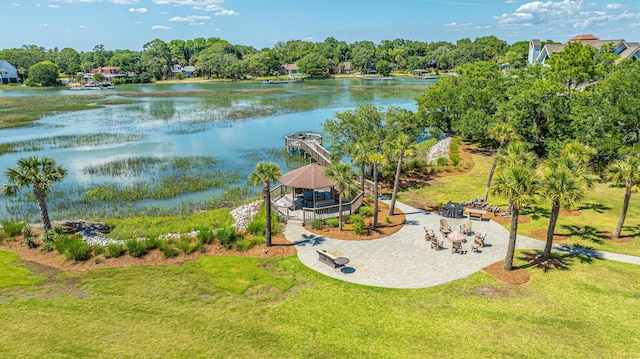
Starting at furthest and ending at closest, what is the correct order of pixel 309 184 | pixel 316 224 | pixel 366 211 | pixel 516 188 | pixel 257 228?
pixel 366 211 → pixel 309 184 → pixel 316 224 → pixel 257 228 → pixel 516 188

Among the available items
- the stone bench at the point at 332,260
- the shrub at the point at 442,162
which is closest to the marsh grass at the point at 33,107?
the stone bench at the point at 332,260

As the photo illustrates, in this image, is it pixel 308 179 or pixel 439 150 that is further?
pixel 439 150

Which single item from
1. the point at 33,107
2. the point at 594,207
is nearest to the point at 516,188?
the point at 594,207

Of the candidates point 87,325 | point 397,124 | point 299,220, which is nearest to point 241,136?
point 397,124

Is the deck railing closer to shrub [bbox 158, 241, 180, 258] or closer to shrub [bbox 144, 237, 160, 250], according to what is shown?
shrub [bbox 158, 241, 180, 258]

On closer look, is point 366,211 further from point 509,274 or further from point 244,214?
point 509,274

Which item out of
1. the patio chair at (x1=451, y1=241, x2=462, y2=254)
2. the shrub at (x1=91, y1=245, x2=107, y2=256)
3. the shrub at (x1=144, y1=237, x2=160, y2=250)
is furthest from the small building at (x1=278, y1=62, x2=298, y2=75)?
the patio chair at (x1=451, y1=241, x2=462, y2=254)

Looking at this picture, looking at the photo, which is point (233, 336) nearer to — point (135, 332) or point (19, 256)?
point (135, 332)
